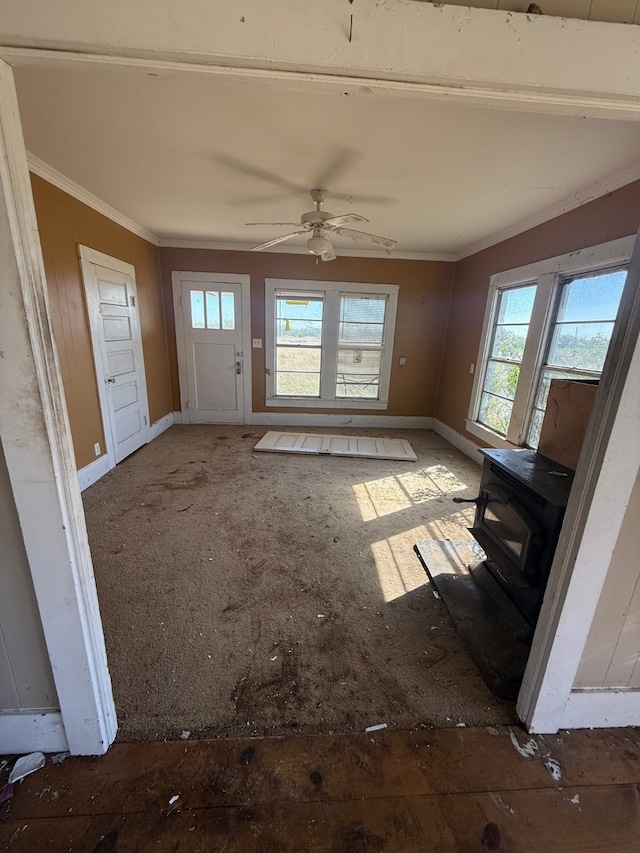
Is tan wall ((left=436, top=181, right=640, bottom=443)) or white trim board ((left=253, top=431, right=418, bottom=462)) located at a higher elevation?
tan wall ((left=436, top=181, right=640, bottom=443))

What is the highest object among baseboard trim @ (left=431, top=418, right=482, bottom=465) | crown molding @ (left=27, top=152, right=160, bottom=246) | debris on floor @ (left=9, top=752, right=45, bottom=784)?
crown molding @ (left=27, top=152, right=160, bottom=246)

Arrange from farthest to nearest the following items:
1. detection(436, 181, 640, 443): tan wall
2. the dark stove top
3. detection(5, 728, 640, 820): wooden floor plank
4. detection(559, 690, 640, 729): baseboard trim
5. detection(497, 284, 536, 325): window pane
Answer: detection(497, 284, 536, 325): window pane < detection(436, 181, 640, 443): tan wall < the dark stove top < detection(559, 690, 640, 729): baseboard trim < detection(5, 728, 640, 820): wooden floor plank

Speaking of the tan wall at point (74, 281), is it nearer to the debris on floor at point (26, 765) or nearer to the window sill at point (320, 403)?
the debris on floor at point (26, 765)

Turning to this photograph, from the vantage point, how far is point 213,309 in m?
4.76

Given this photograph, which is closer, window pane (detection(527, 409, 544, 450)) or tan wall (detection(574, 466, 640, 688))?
tan wall (detection(574, 466, 640, 688))

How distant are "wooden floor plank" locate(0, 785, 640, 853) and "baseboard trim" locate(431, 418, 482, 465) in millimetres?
3025

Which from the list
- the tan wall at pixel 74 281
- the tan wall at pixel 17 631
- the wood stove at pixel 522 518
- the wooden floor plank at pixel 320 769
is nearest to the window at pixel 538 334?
the wood stove at pixel 522 518

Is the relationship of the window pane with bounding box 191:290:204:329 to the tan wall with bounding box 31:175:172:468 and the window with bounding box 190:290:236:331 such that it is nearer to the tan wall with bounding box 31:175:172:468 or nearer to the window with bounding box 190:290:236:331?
the window with bounding box 190:290:236:331

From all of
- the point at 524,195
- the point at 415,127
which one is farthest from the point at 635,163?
the point at 415,127

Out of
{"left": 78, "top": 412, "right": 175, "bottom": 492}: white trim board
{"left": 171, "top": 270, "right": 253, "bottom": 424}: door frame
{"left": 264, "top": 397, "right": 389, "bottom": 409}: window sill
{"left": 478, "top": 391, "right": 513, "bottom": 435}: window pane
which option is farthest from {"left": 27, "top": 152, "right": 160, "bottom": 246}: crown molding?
{"left": 478, "top": 391, "right": 513, "bottom": 435}: window pane

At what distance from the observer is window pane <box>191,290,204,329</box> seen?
4711mm

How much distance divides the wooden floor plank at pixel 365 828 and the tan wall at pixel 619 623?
13.6 inches

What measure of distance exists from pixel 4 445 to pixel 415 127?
2347 mm

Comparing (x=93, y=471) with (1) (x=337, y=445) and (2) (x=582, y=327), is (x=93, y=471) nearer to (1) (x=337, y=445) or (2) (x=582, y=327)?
(1) (x=337, y=445)
